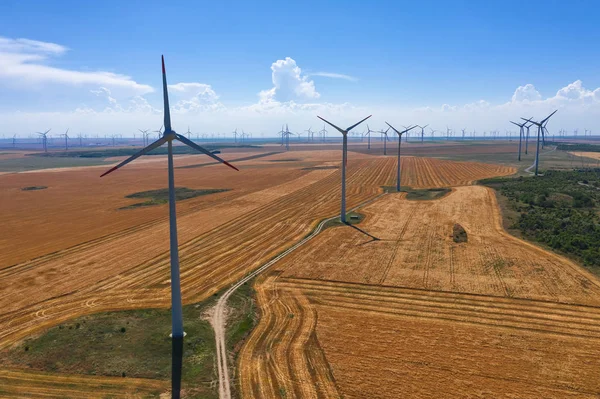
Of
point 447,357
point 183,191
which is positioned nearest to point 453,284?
point 447,357

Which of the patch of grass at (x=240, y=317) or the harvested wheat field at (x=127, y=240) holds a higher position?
the harvested wheat field at (x=127, y=240)

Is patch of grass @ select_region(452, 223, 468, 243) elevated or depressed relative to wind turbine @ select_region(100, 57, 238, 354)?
depressed

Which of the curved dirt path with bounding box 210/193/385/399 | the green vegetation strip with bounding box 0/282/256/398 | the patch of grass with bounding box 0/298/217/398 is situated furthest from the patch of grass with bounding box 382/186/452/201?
the patch of grass with bounding box 0/298/217/398

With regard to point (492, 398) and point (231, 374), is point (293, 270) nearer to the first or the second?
point (231, 374)

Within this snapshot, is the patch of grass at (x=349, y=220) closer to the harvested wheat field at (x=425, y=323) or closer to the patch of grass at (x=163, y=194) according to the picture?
the harvested wheat field at (x=425, y=323)

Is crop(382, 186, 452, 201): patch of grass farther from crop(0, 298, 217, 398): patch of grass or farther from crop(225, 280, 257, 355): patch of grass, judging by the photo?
crop(0, 298, 217, 398): patch of grass

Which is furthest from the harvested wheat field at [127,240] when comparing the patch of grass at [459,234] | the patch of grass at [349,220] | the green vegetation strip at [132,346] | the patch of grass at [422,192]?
the patch of grass at [459,234]

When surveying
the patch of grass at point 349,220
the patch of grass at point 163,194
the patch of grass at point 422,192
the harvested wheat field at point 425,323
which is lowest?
the harvested wheat field at point 425,323
